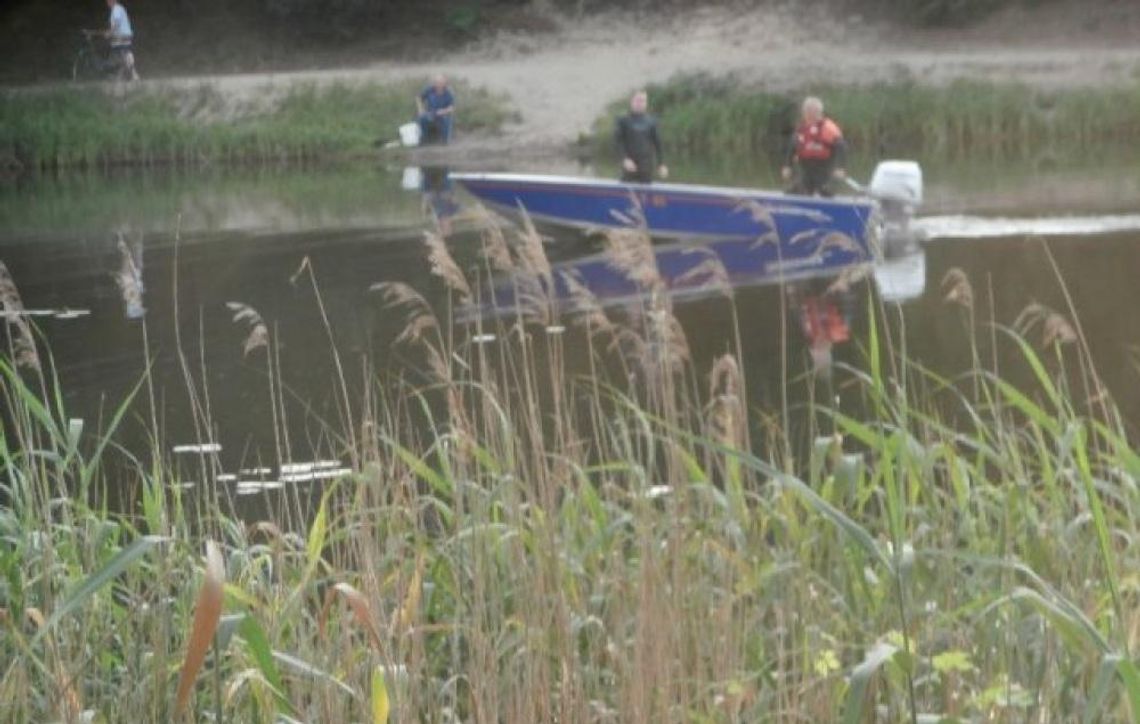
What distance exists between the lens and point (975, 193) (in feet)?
98.3

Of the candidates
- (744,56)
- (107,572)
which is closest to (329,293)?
(107,572)

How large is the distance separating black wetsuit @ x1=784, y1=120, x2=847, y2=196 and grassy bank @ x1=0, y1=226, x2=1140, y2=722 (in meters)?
18.3

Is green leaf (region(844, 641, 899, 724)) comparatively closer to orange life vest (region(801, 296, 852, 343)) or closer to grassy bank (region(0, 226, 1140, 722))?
grassy bank (region(0, 226, 1140, 722))

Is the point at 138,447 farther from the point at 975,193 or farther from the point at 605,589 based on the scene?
the point at 975,193

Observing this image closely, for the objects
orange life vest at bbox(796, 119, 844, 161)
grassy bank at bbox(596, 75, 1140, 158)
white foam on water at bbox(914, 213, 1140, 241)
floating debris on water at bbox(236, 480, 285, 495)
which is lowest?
grassy bank at bbox(596, 75, 1140, 158)

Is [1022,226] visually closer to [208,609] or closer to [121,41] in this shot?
[208,609]

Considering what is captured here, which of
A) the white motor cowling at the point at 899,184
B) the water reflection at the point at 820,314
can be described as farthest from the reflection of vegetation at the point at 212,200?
the water reflection at the point at 820,314

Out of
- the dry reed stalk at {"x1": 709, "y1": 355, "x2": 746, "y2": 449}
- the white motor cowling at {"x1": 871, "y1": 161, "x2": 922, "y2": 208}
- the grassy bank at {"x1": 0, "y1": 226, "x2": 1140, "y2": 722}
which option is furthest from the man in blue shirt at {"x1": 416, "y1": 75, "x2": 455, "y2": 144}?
the dry reed stalk at {"x1": 709, "y1": 355, "x2": 746, "y2": 449}

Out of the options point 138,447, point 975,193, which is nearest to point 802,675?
point 138,447

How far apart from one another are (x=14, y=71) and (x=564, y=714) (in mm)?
44808

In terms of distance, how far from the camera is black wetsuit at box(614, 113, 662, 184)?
1056 inches

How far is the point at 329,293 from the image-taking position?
22562mm

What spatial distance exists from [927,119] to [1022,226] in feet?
45.9

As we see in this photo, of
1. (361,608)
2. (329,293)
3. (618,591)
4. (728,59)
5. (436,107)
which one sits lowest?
(436,107)
